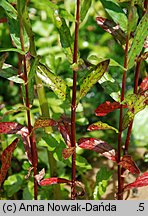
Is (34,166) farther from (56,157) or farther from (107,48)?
(107,48)

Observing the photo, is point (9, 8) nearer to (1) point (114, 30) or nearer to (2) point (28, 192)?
(1) point (114, 30)

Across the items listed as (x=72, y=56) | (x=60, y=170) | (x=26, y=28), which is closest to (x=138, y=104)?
(x=72, y=56)

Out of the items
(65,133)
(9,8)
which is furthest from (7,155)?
(9,8)

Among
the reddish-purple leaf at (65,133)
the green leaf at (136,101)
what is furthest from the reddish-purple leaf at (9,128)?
the green leaf at (136,101)

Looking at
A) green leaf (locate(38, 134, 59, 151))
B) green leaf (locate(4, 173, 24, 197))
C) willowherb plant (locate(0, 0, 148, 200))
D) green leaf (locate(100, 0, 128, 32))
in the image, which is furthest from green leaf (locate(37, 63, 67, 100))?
green leaf (locate(4, 173, 24, 197))

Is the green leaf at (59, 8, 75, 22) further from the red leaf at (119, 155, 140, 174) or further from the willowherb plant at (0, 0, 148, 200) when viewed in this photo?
the red leaf at (119, 155, 140, 174)

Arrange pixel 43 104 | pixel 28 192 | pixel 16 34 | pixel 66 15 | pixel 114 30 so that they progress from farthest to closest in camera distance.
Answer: pixel 28 192, pixel 43 104, pixel 114 30, pixel 16 34, pixel 66 15
